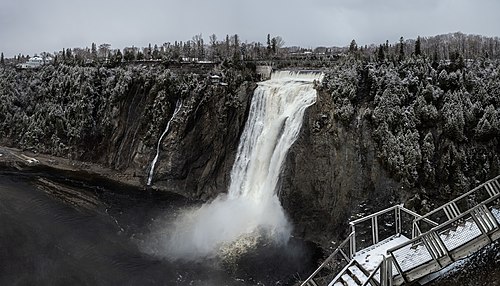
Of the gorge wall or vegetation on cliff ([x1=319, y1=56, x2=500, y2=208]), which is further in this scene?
the gorge wall

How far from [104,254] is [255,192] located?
11924 mm

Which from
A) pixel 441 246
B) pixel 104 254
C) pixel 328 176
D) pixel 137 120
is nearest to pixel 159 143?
pixel 137 120

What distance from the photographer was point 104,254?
25078 mm

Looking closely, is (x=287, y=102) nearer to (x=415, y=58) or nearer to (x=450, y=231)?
(x=415, y=58)

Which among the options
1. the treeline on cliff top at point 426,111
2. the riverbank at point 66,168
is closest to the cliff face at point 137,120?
the riverbank at point 66,168

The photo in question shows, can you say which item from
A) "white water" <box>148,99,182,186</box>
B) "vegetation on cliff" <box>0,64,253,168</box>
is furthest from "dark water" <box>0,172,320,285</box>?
"vegetation on cliff" <box>0,64,253,168</box>

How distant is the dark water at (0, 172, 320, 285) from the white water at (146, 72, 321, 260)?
5.07 ft

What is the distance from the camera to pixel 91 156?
47.6m

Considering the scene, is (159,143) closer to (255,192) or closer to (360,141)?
(255,192)

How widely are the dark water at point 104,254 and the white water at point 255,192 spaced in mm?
1546

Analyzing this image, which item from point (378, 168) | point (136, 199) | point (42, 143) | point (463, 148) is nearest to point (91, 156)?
point (42, 143)

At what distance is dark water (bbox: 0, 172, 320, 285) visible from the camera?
73.5ft

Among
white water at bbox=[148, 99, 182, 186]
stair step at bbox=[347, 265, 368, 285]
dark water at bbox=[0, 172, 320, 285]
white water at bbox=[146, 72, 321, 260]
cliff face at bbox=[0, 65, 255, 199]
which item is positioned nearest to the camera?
stair step at bbox=[347, 265, 368, 285]

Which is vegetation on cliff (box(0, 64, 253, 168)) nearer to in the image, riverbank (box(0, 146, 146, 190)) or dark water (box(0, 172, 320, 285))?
riverbank (box(0, 146, 146, 190))
